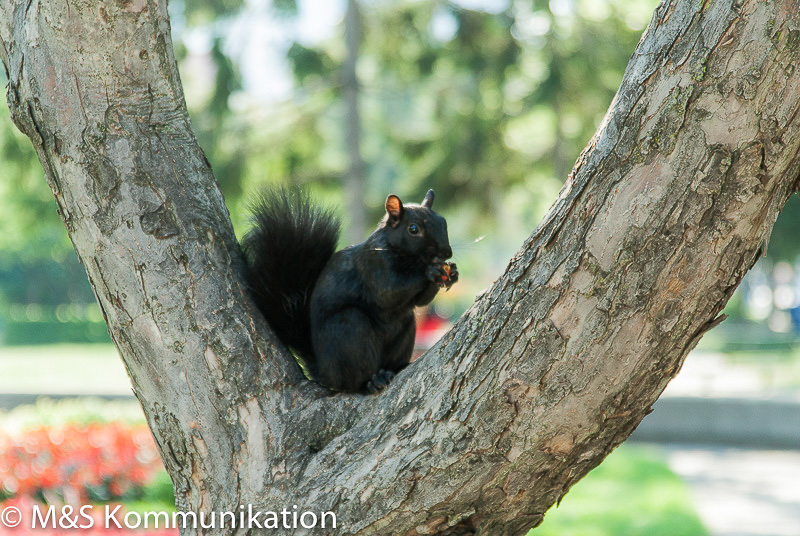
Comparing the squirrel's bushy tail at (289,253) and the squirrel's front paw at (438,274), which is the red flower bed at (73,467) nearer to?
the squirrel's bushy tail at (289,253)

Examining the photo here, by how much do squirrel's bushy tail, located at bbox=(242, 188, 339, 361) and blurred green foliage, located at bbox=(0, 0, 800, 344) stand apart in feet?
11.5

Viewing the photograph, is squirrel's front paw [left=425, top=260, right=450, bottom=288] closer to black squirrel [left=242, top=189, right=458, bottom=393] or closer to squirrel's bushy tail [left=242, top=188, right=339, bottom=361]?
black squirrel [left=242, top=189, right=458, bottom=393]

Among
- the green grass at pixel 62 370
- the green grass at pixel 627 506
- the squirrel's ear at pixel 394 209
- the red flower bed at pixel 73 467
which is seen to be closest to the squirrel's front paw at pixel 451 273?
the squirrel's ear at pixel 394 209

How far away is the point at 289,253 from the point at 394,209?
0.32m

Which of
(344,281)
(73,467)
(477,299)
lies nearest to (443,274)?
(344,281)

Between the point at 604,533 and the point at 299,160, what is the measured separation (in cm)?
414

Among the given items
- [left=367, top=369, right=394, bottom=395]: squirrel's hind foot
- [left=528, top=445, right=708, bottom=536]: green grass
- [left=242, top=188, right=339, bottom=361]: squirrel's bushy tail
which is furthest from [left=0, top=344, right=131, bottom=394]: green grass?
[left=367, top=369, right=394, bottom=395]: squirrel's hind foot

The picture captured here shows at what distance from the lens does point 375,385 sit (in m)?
1.85

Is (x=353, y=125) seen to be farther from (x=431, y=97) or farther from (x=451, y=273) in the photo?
(x=451, y=273)

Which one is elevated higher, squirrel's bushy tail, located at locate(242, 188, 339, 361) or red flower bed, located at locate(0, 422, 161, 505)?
red flower bed, located at locate(0, 422, 161, 505)

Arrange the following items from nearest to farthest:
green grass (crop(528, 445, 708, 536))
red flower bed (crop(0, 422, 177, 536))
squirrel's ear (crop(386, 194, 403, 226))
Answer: squirrel's ear (crop(386, 194, 403, 226))
green grass (crop(528, 445, 708, 536))
red flower bed (crop(0, 422, 177, 536))

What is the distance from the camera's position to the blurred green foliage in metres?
5.96

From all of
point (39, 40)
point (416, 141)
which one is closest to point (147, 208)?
point (39, 40)

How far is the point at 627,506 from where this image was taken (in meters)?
4.72
